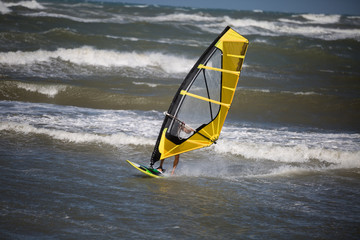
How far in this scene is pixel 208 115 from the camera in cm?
658

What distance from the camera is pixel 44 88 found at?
43.6 feet

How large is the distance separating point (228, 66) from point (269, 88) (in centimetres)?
982

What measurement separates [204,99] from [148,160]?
1.79 m

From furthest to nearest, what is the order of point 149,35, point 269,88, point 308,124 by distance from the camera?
1. point 149,35
2. point 269,88
3. point 308,124

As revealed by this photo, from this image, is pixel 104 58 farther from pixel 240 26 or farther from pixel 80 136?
pixel 240 26

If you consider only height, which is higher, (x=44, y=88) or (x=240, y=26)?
(x=240, y=26)

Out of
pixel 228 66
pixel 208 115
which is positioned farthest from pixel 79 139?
pixel 228 66

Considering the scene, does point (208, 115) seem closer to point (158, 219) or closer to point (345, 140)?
point (158, 219)

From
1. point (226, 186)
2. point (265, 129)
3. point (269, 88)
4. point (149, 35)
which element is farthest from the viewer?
point (149, 35)

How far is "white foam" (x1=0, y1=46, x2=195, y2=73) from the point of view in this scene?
57.0 feet

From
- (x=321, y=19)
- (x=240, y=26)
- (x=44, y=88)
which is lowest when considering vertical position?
(x=44, y=88)

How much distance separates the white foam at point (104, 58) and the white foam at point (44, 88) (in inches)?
166

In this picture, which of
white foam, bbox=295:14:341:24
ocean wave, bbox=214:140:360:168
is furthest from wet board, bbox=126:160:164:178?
white foam, bbox=295:14:341:24

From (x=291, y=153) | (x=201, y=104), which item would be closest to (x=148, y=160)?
(x=201, y=104)
